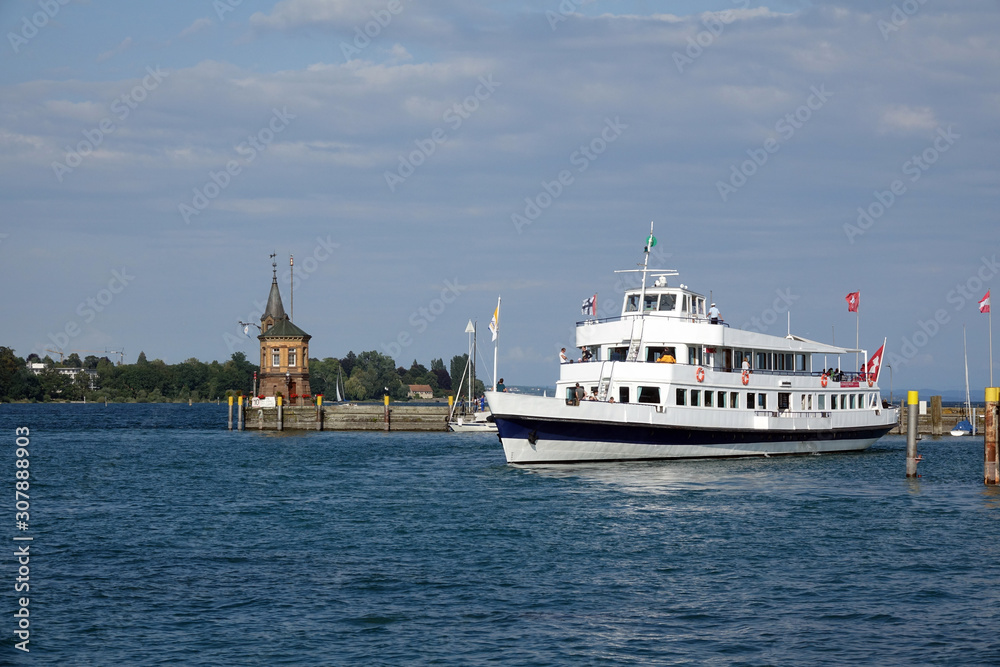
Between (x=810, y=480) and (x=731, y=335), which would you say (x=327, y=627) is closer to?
(x=810, y=480)

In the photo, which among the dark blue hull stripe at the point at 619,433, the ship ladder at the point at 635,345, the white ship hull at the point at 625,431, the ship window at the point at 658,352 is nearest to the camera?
the white ship hull at the point at 625,431

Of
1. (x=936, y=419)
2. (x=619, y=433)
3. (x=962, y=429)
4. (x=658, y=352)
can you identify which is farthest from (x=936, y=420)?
(x=619, y=433)

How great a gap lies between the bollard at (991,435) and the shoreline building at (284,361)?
66694mm

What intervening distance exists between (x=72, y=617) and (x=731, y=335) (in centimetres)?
3318

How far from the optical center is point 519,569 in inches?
901

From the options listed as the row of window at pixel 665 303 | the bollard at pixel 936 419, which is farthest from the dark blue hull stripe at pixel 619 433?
the bollard at pixel 936 419

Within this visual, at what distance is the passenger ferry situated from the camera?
40812 mm

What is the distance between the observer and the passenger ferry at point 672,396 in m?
40.8

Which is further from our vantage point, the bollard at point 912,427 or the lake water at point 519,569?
the bollard at point 912,427

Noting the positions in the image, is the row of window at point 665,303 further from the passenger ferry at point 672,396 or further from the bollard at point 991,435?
the bollard at point 991,435

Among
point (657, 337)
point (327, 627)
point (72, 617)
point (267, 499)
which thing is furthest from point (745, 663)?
point (657, 337)

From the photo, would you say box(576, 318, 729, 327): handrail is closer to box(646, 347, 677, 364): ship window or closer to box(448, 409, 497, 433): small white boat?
box(646, 347, 677, 364): ship window

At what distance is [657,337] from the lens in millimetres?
44406

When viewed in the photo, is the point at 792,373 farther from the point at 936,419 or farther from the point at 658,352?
the point at 936,419
